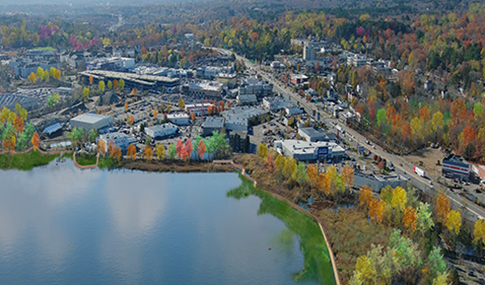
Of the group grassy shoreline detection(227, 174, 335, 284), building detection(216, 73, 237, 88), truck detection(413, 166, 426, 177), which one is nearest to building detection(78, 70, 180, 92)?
building detection(216, 73, 237, 88)

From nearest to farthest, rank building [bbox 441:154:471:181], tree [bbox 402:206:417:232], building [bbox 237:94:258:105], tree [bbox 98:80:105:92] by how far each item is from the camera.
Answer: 1. tree [bbox 402:206:417:232]
2. building [bbox 441:154:471:181]
3. building [bbox 237:94:258:105]
4. tree [bbox 98:80:105:92]

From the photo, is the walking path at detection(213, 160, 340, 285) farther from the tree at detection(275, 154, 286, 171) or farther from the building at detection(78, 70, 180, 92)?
the building at detection(78, 70, 180, 92)

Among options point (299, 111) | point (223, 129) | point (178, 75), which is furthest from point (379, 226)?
point (178, 75)

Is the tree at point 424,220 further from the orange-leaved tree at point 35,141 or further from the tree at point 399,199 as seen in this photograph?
the orange-leaved tree at point 35,141

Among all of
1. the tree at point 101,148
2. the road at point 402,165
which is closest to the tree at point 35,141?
the tree at point 101,148

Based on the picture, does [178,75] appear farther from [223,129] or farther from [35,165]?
[35,165]
